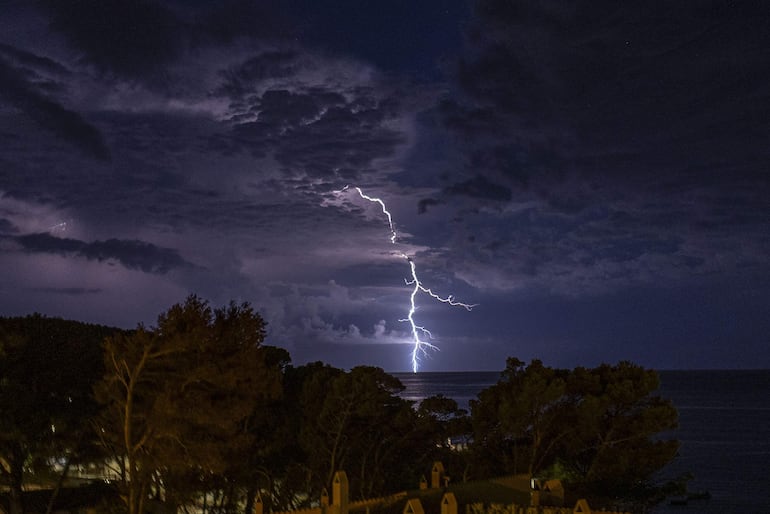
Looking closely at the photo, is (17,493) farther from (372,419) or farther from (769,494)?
(769,494)

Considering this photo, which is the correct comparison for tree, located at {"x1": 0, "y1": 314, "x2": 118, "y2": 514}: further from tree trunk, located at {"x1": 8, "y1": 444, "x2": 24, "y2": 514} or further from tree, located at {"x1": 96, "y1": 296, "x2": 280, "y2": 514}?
tree, located at {"x1": 96, "y1": 296, "x2": 280, "y2": 514}

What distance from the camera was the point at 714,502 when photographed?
36438 mm

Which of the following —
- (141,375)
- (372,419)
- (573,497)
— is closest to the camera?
(141,375)

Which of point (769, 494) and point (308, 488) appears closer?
point (308, 488)

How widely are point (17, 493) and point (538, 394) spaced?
11.8 m

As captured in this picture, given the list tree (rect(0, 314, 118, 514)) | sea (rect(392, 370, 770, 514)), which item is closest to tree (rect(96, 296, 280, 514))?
tree (rect(0, 314, 118, 514))

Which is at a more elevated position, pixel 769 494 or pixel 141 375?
pixel 141 375

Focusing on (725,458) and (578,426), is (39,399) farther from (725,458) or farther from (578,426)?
(725,458)

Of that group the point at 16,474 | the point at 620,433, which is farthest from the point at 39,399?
the point at 620,433

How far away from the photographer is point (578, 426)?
18547 millimetres

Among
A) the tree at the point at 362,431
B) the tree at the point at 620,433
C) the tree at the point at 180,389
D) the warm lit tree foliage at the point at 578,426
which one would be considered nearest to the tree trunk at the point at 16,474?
the tree at the point at 180,389

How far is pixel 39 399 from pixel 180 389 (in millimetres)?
4217

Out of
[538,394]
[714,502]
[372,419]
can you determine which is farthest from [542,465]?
[714,502]

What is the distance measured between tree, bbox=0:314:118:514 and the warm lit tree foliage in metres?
10.2
